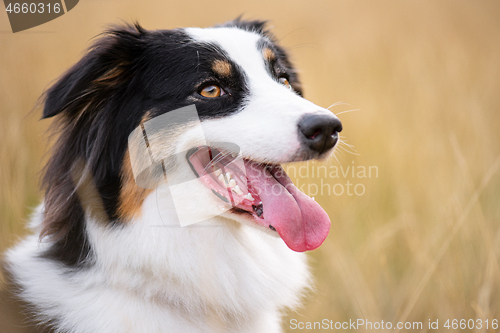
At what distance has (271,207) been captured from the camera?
201 cm

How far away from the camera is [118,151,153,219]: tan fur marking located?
2.04 metres

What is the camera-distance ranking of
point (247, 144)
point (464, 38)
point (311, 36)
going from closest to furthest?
point (247, 144)
point (464, 38)
point (311, 36)

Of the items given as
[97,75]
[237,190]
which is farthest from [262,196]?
[97,75]

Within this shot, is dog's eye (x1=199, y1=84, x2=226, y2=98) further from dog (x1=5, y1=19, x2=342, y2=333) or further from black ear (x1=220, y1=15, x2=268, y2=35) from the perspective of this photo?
black ear (x1=220, y1=15, x2=268, y2=35)

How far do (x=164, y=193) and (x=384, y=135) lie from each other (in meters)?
3.49

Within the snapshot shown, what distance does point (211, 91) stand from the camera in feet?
7.01

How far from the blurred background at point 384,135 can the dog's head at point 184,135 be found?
1.15 feet

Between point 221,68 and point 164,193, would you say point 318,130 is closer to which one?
point 221,68

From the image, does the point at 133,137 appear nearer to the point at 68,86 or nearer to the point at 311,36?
the point at 68,86

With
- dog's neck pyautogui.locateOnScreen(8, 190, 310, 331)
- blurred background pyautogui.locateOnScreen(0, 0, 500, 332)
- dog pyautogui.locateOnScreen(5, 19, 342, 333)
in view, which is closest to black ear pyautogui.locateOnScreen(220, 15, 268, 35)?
blurred background pyautogui.locateOnScreen(0, 0, 500, 332)

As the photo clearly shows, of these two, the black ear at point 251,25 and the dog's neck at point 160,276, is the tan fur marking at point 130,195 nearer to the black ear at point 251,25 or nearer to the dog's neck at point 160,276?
the dog's neck at point 160,276

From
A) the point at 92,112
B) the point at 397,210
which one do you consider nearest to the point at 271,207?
the point at 92,112

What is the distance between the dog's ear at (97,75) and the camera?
1.97m

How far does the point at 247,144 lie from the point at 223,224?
51 centimetres
